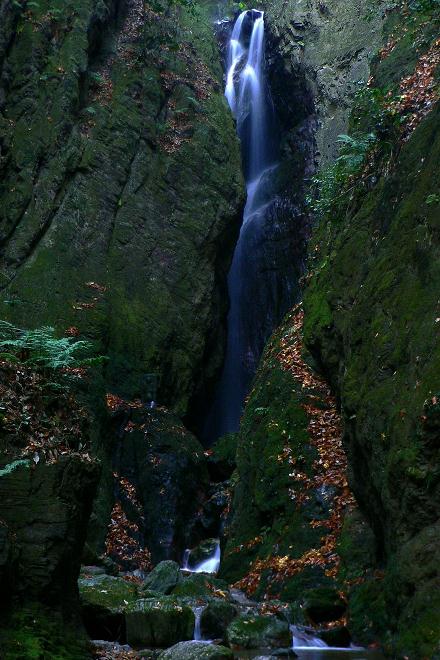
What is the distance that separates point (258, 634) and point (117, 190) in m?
13.6

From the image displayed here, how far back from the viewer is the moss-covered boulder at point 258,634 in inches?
257

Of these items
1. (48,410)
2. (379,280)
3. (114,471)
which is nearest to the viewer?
(48,410)

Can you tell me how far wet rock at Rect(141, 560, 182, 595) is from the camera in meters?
8.82

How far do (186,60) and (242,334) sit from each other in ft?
32.4

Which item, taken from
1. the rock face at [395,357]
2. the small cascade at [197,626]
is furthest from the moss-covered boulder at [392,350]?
the small cascade at [197,626]

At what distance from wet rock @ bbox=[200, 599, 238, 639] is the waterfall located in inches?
489

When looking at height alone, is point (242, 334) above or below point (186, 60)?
below

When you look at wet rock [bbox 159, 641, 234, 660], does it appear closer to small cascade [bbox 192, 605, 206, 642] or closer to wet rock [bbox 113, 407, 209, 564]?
small cascade [bbox 192, 605, 206, 642]

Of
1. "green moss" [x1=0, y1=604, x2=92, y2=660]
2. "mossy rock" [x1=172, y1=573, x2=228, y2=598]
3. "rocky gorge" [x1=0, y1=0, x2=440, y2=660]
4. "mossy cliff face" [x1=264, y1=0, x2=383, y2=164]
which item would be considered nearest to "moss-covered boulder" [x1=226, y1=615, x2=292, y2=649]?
"rocky gorge" [x1=0, y1=0, x2=440, y2=660]

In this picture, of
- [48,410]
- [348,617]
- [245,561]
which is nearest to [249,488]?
[245,561]

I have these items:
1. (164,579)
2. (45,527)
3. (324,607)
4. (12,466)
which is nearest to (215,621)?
(324,607)

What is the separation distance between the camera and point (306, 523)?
885 centimetres

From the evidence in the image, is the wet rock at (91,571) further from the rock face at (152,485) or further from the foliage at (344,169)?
the foliage at (344,169)

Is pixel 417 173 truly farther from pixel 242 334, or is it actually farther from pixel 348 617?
pixel 242 334
